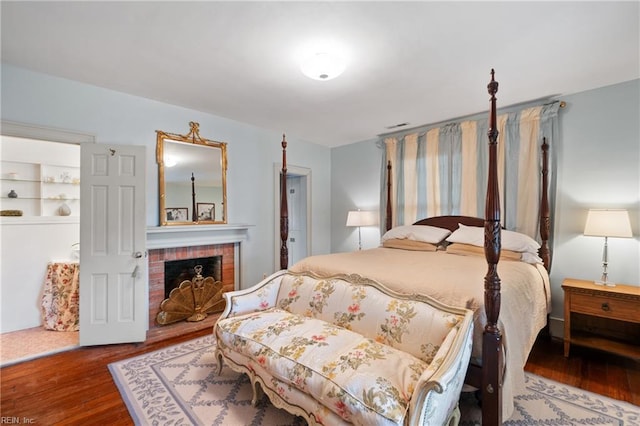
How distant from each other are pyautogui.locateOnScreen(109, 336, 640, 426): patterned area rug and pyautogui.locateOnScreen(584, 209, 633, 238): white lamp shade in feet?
4.25

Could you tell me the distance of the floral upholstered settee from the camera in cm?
129

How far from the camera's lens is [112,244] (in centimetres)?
290

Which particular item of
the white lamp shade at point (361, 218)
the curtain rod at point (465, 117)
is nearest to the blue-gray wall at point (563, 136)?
the curtain rod at point (465, 117)

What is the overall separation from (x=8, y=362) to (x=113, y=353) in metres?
0.75

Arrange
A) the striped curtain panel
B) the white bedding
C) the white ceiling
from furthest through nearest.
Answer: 1. the striped curtain panel
2. the white ceiling
3. the white bedding

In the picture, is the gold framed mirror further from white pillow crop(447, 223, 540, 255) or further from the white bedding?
white pillow crop(447, 223, 540, 255)

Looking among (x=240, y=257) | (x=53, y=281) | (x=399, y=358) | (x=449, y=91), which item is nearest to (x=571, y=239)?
(x=449, y=91)

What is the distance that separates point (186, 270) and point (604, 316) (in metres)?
4.22

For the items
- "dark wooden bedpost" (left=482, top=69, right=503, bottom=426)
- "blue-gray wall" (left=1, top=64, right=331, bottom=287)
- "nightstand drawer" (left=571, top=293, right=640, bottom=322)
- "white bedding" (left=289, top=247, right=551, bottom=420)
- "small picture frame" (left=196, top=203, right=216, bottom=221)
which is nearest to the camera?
"dark wooden bedpost" (left=482, top=69, right=503, bottom=426)

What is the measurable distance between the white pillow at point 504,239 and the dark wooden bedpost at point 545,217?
11 centimetres

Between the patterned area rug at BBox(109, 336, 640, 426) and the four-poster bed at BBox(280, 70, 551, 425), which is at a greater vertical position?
the four-poster bed at BBox(280, 70, 551, 425)

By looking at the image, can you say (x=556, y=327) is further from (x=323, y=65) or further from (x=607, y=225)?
(x=323, y=65)

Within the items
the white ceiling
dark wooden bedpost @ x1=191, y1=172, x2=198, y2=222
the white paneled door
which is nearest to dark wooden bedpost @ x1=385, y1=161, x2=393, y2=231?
the white ceiling

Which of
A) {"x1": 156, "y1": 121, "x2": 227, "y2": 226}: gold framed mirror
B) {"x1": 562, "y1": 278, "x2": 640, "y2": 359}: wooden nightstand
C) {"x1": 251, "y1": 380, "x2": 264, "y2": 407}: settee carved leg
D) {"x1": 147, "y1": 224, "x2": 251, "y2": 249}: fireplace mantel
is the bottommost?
{"x1": 251, "y1": 380, "x2": 264, "y2": 407}: settee carved leg
